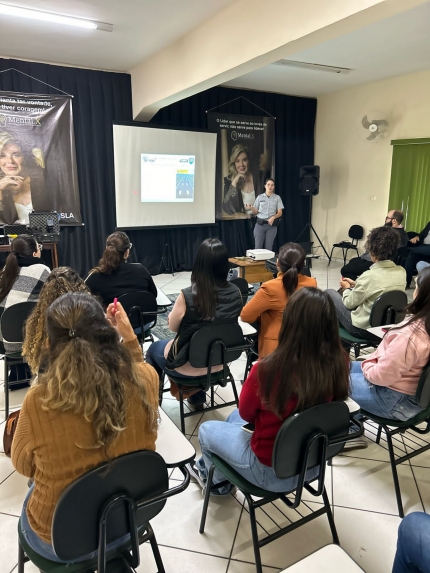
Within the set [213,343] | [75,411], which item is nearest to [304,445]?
[75,411]

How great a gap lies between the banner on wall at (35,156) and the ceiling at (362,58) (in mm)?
2903

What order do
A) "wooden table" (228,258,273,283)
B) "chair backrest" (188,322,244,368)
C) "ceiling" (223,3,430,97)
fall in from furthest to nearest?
"wooden table" (228,258,273,283) → "ceiling" (223,3,430,97) → "chair backrest" (188,322,244,368)

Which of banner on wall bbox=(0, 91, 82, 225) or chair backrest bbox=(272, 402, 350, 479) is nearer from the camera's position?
chair backrest bbox=(272, 402, 350, 479)

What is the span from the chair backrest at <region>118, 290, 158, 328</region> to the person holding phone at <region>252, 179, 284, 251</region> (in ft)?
14.5

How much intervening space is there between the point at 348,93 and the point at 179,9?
455 cm

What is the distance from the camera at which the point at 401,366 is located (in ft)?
5.45

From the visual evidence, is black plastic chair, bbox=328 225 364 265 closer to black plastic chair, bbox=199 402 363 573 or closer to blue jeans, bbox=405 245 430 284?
blue jeans, bbox=405 245 430 284

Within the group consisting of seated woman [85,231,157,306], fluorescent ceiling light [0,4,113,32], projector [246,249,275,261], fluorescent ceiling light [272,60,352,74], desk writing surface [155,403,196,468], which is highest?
fluorescent ceiling light [272,60,352,74]

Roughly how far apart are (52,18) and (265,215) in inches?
163

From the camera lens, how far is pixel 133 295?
2582mm

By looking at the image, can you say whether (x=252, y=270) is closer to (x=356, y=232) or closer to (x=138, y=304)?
(x=138, y=304)

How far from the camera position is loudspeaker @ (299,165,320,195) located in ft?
23.9

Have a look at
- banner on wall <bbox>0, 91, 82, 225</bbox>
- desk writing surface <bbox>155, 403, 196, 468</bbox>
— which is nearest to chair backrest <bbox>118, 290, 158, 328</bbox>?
desk writing surface <bbox>155, 403, 196, 468</bbox>

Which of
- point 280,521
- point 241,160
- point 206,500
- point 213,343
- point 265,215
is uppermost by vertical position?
point 241,160
